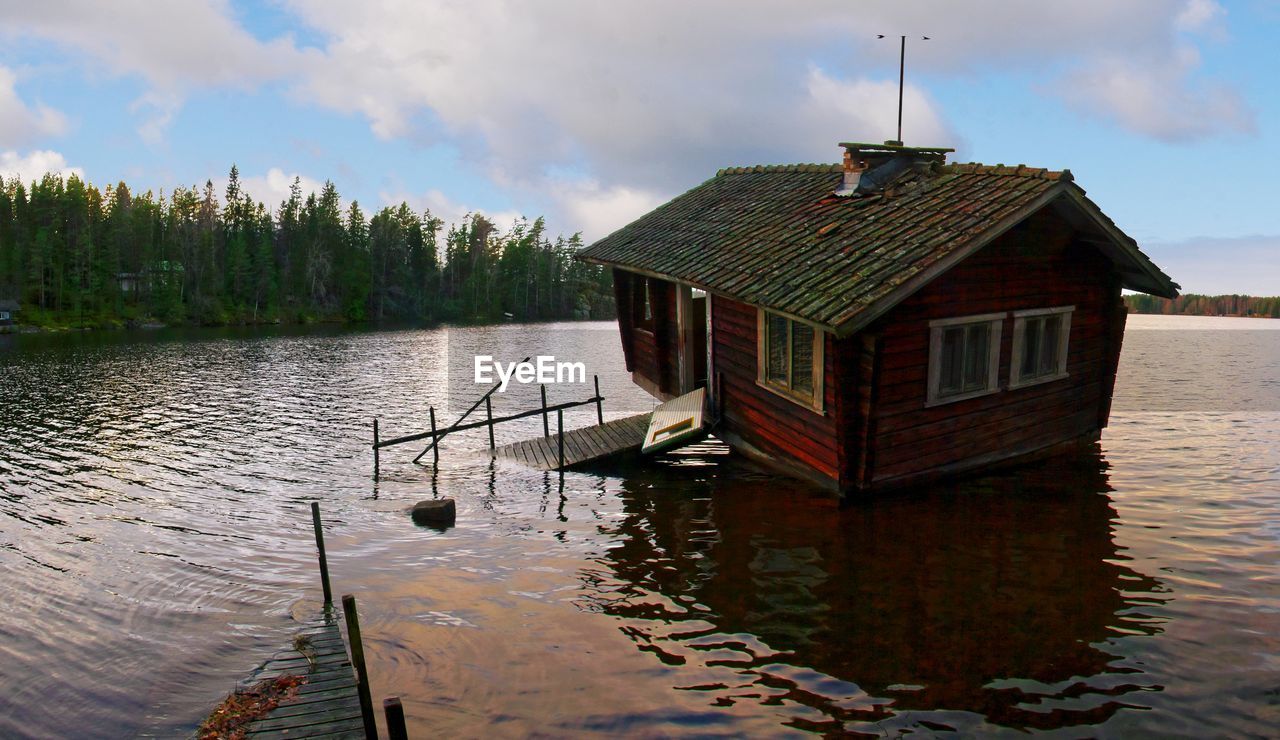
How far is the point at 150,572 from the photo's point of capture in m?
15.0

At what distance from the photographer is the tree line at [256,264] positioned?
94.8 meters

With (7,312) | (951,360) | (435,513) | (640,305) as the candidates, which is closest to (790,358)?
(951,360)

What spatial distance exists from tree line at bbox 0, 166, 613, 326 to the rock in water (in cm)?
8715

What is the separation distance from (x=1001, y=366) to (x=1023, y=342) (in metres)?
0.80

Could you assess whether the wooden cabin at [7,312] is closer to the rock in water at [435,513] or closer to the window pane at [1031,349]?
the rock in water at [435,513]

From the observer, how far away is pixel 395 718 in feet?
23.0

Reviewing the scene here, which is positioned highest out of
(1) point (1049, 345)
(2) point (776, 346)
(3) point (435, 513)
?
(1) point (1049, 345)

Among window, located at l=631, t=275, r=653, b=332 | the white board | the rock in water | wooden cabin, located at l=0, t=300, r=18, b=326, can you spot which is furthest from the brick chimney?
wooden cabin, located at l=0, t=300, r=18, b=326

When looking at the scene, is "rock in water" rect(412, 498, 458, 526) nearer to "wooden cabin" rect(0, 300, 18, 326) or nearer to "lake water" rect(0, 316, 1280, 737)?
"lake water" rect(0, 316, 1280, 737)

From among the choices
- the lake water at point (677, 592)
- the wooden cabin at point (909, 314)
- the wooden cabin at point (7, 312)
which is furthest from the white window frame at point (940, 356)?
the wooden cabin at point (7, 312)

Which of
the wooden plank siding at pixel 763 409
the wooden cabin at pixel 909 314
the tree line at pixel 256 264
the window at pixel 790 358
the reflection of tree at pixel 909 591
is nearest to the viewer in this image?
the reflection of tree at pixel 909 591

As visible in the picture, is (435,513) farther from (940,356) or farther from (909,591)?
(940,356)

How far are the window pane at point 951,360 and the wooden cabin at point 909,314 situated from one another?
0.04m

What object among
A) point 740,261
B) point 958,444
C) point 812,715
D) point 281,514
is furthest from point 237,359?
point 812,715
